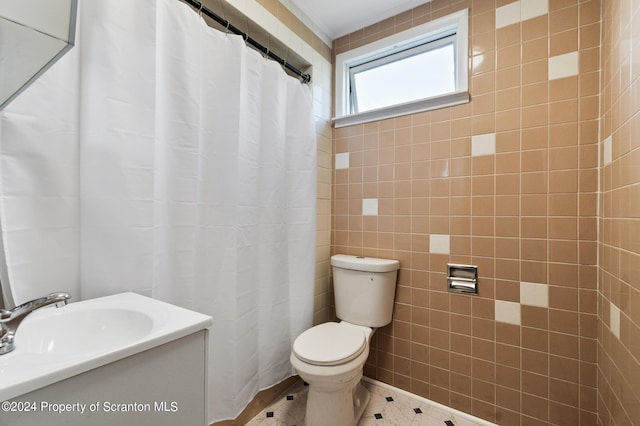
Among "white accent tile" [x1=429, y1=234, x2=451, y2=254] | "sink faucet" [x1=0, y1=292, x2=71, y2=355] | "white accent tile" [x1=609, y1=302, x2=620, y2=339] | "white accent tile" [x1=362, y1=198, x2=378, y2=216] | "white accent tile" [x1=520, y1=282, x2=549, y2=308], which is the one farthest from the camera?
"white accent tile" [x1=362, y1=198, x2=378, y2=216]

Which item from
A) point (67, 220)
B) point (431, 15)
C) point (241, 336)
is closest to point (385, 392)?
point (241, 336)

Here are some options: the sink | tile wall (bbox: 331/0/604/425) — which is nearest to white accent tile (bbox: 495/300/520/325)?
tile wall (bbox: 331/0/604/425)

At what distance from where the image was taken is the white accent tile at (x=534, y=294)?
1315 millimetres

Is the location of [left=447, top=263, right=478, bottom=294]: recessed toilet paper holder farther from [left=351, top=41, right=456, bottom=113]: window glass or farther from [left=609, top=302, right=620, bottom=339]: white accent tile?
[left=351, top=41, right=456, bottom=113]: window glass

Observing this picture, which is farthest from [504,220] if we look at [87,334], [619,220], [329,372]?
[87,334]

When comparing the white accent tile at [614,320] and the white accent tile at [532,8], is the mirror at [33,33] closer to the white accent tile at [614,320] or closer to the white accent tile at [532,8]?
the white accent tile at [614,320]

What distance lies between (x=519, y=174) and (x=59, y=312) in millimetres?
1832

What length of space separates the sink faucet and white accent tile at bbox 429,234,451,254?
1.54 metres

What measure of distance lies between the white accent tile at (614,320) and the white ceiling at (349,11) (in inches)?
69.0

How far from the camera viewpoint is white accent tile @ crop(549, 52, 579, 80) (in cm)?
126

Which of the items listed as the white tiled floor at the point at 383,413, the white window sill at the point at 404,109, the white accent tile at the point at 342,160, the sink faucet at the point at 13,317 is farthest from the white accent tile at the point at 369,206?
the sink faucet at the point at 13,317

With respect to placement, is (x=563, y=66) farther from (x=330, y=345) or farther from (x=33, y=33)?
(x=33, y=33)

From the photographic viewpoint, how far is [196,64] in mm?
1140

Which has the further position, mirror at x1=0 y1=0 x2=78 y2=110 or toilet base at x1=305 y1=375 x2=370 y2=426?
toilet base at x1=305 y1=375 x2=370 y2=426
